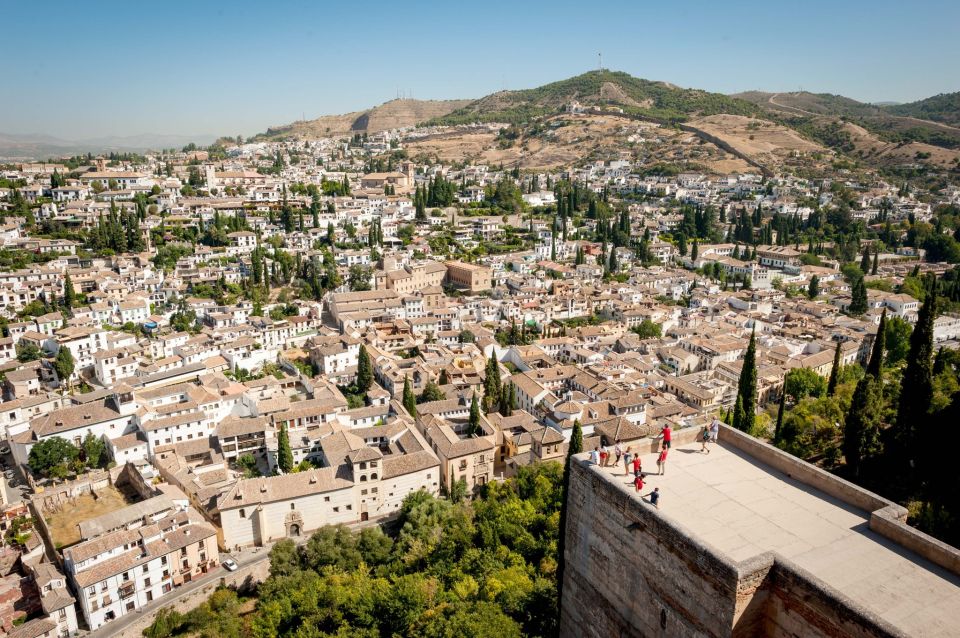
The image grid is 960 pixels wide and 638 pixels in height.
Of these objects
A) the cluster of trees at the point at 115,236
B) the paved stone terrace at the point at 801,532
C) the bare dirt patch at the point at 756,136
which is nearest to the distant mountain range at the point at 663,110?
the bare dirt patch at the point at 756,136

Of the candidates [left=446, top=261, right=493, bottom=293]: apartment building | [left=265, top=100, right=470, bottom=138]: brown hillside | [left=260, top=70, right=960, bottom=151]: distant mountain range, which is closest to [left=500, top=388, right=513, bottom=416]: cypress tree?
[left=446, top=261, right=493, bottom=293]: apartment building

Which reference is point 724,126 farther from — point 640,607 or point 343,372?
point 640,607

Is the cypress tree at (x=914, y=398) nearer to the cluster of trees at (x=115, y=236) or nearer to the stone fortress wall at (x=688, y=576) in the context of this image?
the stone fortress wall at (x=688, y=576)

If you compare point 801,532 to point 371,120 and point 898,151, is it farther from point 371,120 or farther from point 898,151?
point 371,120

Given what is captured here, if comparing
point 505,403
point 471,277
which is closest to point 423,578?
point 505,403

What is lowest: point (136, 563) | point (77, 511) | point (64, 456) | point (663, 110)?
point (77, 511)

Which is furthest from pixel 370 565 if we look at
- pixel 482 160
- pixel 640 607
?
pixel 482 160

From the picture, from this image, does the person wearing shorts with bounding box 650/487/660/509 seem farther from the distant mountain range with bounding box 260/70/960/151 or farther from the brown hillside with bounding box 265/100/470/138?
the brown hillside with bounding box 265/100/470/138
